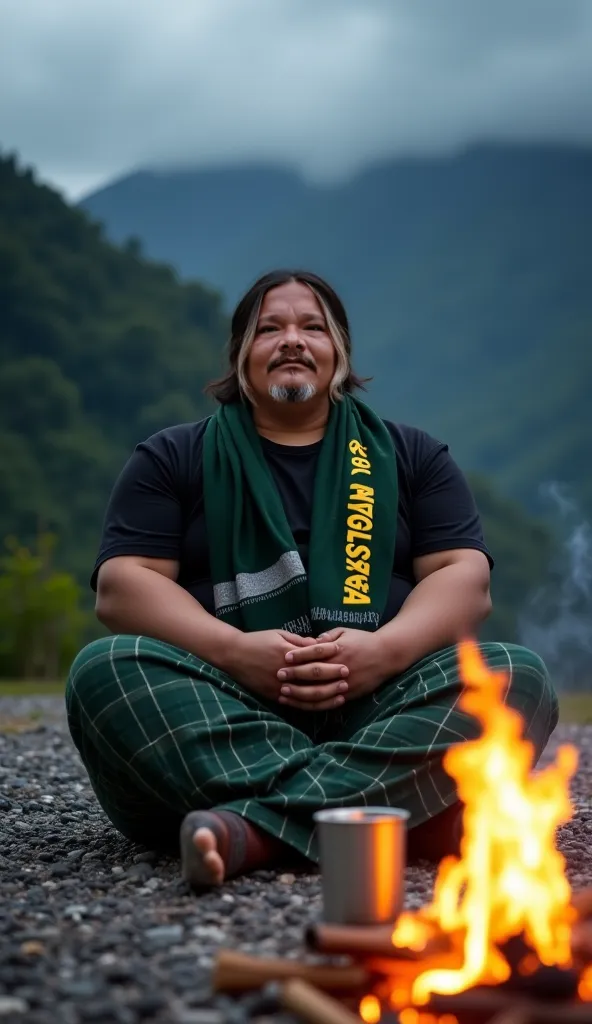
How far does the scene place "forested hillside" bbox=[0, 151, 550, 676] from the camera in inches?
1842

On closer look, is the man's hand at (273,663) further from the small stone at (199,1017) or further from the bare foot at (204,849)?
the small stone at (199,1017)

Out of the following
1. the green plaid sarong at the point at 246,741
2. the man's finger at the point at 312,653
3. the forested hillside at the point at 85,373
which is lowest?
the green plaid sarong at the point at 246,741

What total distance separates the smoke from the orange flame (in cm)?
1338

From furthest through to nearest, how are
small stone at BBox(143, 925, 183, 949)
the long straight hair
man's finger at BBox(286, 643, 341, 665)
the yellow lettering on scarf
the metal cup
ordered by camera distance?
the long straight hair
the yellow lettering on scarf
man's finger at BBox(286, 643, 341, 665)
small stone at BBox(143, 925, 183, 949)
the metal cup

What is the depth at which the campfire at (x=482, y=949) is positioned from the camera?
2375 mm

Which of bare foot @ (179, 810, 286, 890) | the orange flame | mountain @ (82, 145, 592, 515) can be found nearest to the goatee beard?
bare foot @ (179, 810, 286, 890)

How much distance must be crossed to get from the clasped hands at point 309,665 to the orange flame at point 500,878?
1022 millimetres

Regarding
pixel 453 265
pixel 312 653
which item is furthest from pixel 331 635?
pixel 453 265

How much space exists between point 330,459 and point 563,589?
160 feet

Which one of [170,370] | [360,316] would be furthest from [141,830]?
[360,316]

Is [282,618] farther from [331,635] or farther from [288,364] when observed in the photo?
[288,364]

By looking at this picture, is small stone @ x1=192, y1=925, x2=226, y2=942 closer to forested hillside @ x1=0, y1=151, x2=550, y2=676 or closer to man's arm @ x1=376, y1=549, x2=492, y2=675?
man's arm @ x1=376, y1=549, x2=492, y2=675

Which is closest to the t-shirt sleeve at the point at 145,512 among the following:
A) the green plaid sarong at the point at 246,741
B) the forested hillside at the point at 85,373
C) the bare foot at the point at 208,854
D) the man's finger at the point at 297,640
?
the green plaid sarong at the point at 246,741

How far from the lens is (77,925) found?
3.12 meters
